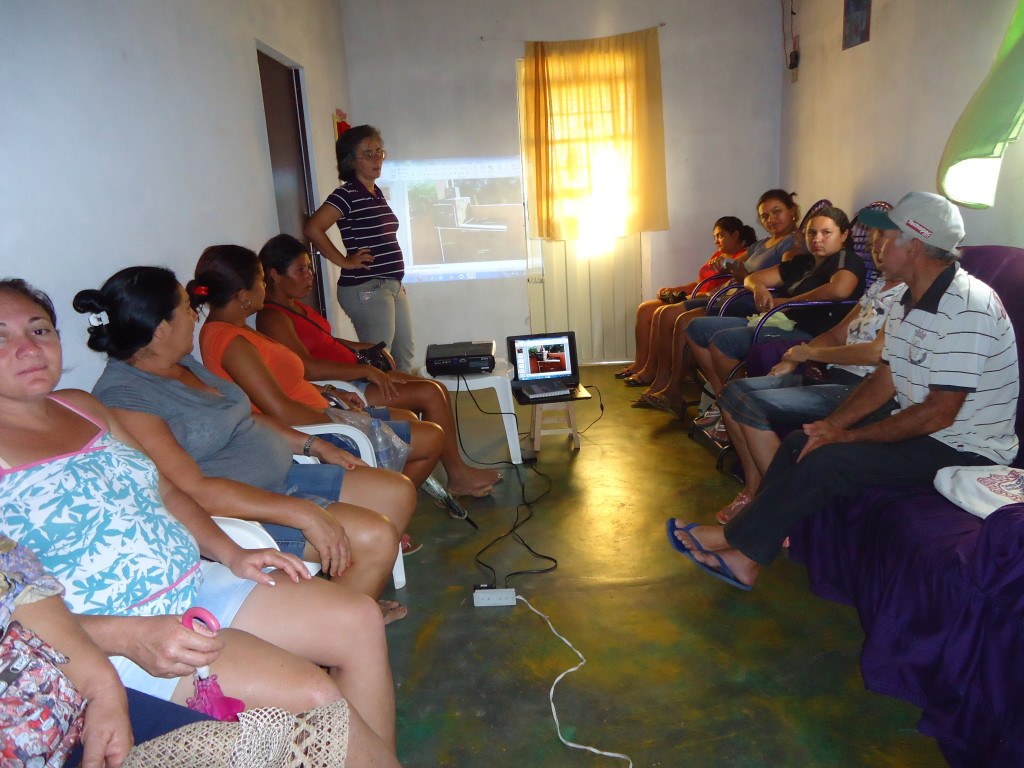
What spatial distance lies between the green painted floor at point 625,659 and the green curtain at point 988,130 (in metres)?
1.33

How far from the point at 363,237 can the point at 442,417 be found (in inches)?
41.1

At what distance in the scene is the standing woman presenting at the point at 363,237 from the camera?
3.41 m

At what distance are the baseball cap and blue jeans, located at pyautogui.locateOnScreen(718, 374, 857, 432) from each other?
0.68 metres

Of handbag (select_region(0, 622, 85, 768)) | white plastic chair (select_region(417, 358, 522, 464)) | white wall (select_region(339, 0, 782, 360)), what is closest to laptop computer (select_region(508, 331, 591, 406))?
white plastic chair (select_region(417, 358, 522, 464))

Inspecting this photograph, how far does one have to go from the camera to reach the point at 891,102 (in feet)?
11.6

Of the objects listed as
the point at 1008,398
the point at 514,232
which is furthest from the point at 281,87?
the point at 1008,398

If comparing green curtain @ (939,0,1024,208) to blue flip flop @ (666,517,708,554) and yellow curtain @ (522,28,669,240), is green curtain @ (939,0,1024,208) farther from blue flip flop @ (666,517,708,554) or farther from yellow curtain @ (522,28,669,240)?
yellow curtain @ (522,28,669,240)

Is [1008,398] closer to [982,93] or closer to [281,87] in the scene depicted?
[982,93]

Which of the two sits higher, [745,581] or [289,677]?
[289,677]

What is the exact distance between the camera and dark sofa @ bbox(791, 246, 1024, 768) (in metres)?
1.39

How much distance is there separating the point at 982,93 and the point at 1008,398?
3.45ft

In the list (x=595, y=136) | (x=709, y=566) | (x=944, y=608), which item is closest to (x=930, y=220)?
(x=944, y=608)

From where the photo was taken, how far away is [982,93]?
2281 mm

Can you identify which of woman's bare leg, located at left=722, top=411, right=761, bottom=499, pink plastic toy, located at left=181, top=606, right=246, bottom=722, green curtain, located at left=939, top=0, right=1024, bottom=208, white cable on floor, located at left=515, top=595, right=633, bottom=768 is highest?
green curtain, located at left=939, top=0, right=1024, bottom=208
